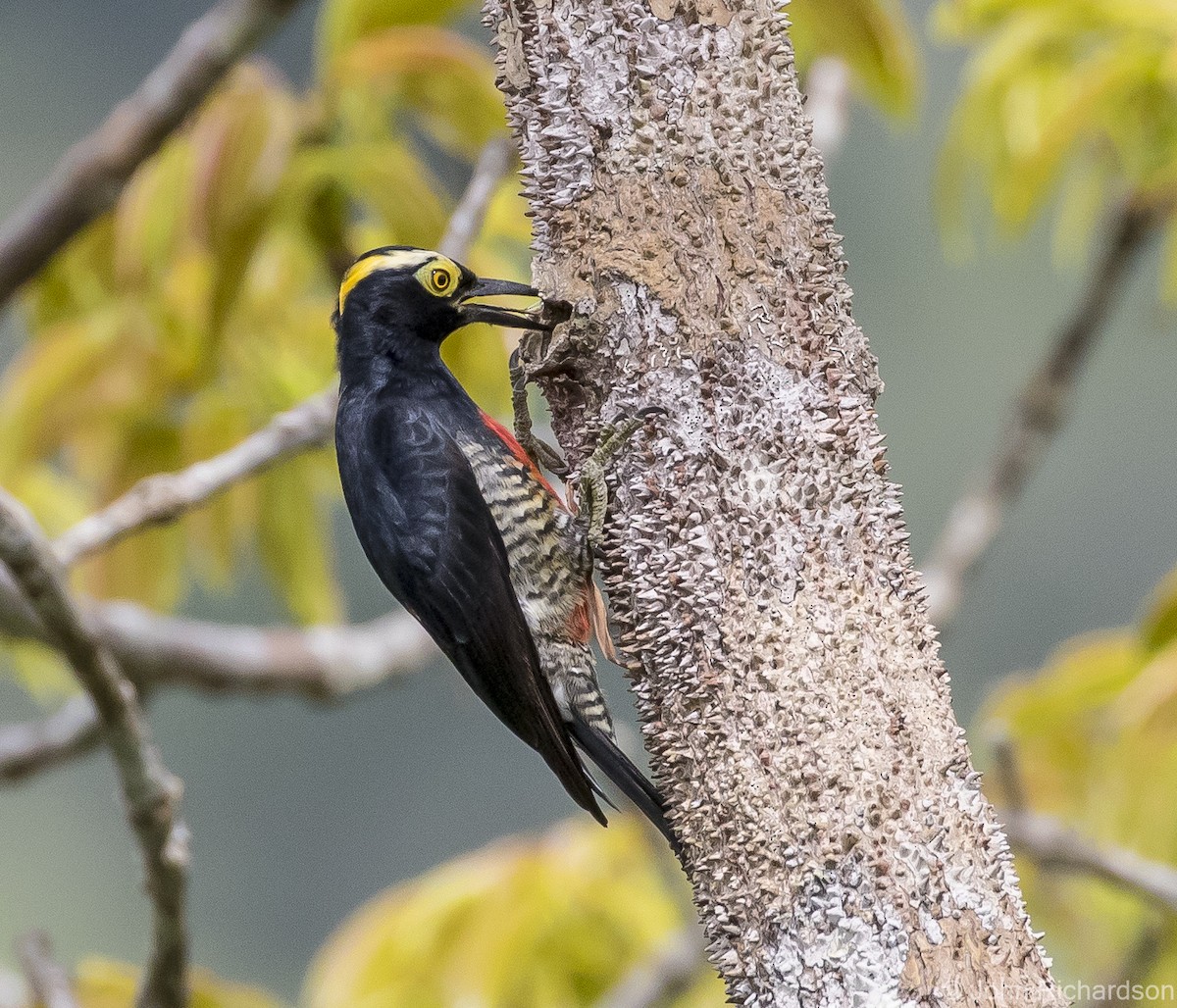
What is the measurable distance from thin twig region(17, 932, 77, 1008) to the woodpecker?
0.89m

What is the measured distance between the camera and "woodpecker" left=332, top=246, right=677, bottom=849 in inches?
97.9

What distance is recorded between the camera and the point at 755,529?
173 centimetres

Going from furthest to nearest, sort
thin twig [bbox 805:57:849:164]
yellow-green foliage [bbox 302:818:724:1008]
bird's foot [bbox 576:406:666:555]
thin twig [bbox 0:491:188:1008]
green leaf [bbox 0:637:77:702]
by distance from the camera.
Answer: thin twig [bbox 805:57:849:164], green leaf [bbox 0:637:77:702], yellow-green foliage [bbox 302:818:724:1008], thin twig [bbox 0:491:188:1008], bird's foot [bbox 576:406:666:555]

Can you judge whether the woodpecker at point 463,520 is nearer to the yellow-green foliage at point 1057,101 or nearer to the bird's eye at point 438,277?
the bird's eye at point 438,277

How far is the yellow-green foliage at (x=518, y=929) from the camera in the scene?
330cm

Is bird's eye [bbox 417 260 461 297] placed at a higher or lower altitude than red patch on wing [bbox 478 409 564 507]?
higher

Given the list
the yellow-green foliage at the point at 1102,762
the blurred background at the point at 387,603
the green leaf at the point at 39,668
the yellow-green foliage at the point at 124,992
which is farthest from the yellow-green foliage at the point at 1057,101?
the blurred background at the point at 387,603

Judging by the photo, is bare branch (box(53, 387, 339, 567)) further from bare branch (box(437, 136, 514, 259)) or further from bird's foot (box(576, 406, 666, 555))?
bird's foot (box(576, 406, 666, 555))

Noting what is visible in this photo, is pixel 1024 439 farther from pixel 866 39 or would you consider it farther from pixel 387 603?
pixel 387 603

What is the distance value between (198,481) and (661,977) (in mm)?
1811

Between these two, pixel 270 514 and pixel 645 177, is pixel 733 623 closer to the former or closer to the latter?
pixel 645 177

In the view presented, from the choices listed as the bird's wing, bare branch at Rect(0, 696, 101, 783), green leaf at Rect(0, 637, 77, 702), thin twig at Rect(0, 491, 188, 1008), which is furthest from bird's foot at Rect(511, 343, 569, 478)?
green leaf at Rect(0, 637, 77, 702)

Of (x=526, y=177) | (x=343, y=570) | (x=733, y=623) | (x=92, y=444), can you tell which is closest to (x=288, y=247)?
(x=92, y=444)

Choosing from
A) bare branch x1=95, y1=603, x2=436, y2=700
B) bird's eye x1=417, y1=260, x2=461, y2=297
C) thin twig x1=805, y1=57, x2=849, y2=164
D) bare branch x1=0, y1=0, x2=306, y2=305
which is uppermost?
thin twig x1=805, y1=57, x2=849, y2=164
